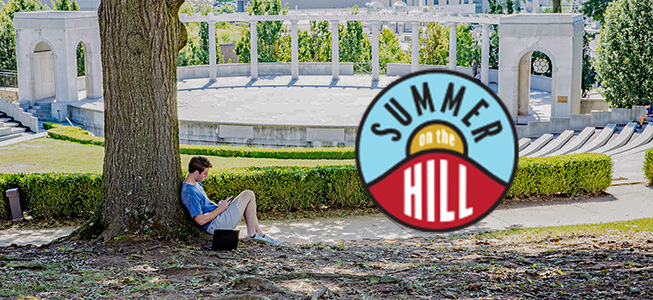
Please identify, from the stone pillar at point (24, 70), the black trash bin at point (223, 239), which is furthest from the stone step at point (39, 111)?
the black trash bin at point (223, 239)

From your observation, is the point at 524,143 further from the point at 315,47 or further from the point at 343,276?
the point at 315,47

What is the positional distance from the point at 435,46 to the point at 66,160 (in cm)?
2678

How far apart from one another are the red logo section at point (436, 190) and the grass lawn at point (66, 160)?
15.1 meters

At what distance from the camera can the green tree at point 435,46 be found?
43.2 m

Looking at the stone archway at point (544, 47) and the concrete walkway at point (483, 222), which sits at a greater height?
the stone archway at point (544, 47)

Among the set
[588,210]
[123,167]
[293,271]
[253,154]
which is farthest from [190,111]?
[293,271]

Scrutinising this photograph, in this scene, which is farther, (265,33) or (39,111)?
(265,33)

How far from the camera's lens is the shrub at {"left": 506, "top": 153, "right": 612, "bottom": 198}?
16328mm

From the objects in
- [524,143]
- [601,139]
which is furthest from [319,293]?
[601,139]

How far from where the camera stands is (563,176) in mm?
16656

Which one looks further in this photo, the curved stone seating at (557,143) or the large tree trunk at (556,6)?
the large tree trunk at (556,6)

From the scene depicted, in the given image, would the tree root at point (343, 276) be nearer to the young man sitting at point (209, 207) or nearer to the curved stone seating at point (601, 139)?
the young man sitting at point (209, 207)

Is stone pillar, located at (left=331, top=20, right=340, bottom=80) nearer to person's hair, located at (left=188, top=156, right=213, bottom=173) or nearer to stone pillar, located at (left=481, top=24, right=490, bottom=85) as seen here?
stone pillar, located at (left=481, top=24, right=490, bottom=85)

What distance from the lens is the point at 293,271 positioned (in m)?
8.43
